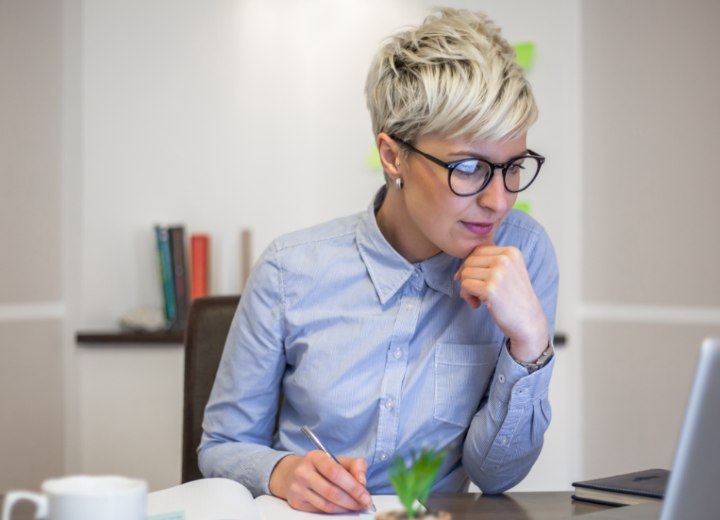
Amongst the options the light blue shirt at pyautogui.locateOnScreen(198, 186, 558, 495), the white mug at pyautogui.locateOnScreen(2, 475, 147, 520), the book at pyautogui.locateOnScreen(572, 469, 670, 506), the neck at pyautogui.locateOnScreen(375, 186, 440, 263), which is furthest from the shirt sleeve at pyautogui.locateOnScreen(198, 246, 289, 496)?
the white mug at pyautogui.locateOnScreen(2, 475, 147, 520)

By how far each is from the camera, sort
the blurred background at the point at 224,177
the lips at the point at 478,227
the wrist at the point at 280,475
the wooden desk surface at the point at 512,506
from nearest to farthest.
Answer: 1. the wooden desk surface at the point at 512,506
2. the wrist at the point at 280,475
3. the lips at the point at 478,227
4. the blurred background at the point at 224,177

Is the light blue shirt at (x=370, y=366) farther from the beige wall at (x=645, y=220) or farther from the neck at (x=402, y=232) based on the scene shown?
the beige wall at (x=645, y=220)

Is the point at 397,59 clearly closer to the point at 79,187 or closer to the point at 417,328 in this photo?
the point at 417,328

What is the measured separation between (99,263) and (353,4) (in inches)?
51.0

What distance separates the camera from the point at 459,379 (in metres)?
1.47

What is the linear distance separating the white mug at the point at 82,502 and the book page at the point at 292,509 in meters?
0.43

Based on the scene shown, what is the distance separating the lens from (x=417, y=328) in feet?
4.96

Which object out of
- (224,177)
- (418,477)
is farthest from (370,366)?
(224,177)

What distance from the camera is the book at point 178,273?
3.14 m

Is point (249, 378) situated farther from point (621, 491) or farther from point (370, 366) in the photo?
point (621, 491)

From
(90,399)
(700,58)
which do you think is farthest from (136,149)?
(700,58)

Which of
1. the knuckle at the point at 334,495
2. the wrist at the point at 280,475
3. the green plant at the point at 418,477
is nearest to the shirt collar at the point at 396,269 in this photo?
the wrist at the point at 280,475

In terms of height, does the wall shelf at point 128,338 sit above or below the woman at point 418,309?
below

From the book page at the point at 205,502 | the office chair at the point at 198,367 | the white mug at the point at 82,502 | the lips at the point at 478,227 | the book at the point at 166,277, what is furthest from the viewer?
the book at the point at 166,277
